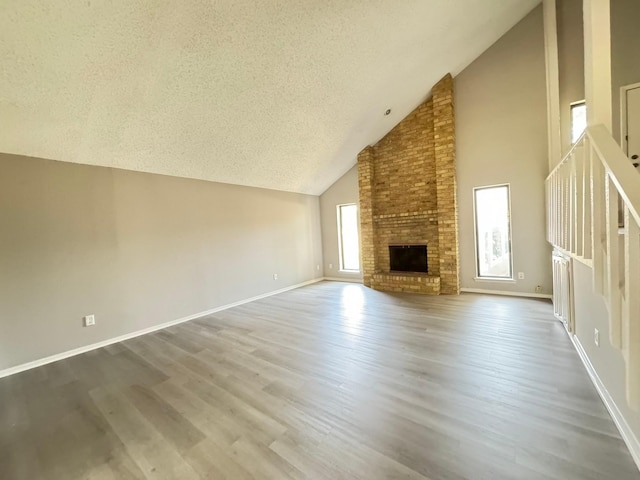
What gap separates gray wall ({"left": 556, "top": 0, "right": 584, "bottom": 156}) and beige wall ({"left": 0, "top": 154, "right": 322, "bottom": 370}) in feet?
17.8

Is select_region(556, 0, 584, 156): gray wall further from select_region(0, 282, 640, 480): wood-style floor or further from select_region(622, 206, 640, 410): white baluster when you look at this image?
select_region(622, 206, 640, 410): white baluster

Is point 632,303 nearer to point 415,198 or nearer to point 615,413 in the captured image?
point 615,413

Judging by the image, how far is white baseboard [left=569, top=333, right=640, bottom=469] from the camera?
1.38 metres

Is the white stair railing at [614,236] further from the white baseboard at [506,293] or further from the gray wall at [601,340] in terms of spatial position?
the white baseboard at [506,293]

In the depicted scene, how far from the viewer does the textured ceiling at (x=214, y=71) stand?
208 cm

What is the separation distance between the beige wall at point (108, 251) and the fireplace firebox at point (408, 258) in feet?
10.00

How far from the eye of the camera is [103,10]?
1938 millimetres

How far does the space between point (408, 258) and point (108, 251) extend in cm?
527

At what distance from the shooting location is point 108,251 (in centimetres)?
338

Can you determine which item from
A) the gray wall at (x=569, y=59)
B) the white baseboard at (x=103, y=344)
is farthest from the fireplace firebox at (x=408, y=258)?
the white baseboard at (x=103, y=344)

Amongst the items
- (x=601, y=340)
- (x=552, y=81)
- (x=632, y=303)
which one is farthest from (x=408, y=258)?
(x=632, y=303)

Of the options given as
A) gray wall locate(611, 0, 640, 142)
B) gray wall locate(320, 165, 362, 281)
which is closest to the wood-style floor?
gray wall locate(611, 0, 640, 142)

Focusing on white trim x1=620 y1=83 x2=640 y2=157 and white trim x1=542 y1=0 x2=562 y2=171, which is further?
white trim x1=542 y1=0 x2=562 y2=171

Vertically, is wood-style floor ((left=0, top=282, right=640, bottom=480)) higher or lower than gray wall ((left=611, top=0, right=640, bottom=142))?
lower
